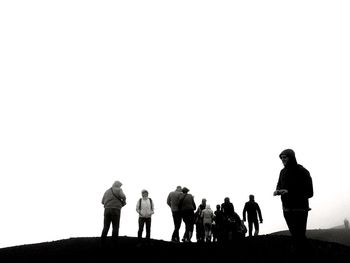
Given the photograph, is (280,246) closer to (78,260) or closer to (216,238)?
(78,260)

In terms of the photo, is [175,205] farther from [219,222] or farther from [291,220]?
[291,220]

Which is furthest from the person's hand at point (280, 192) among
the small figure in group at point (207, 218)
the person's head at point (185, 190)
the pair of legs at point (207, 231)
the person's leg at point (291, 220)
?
the pair of legs at point (207, 231)

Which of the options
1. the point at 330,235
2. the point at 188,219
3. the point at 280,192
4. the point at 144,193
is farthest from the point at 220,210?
the point at 330,235

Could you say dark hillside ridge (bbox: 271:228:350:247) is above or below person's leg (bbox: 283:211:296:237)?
above

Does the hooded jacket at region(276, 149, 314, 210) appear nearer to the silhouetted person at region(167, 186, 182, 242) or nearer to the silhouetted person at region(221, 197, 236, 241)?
the silhouetted person at region(167, 186, 182, 242)

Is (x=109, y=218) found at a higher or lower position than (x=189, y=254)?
higher

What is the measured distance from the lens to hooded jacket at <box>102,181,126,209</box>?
15.9 m

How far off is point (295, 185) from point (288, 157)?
0.60 metres

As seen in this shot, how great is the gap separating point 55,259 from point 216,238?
Result: 453 inches

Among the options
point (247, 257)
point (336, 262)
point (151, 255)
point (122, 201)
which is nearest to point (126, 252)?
point (151, 255)

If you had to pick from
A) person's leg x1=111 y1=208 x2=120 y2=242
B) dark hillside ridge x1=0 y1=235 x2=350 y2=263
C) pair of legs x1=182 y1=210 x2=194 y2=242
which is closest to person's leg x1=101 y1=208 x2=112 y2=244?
person's leg x1=111 y1=208 x2=120 y2=242

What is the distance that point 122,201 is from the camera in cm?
1608

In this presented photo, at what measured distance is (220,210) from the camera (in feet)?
74.3

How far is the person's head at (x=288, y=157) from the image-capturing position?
9122 mm
